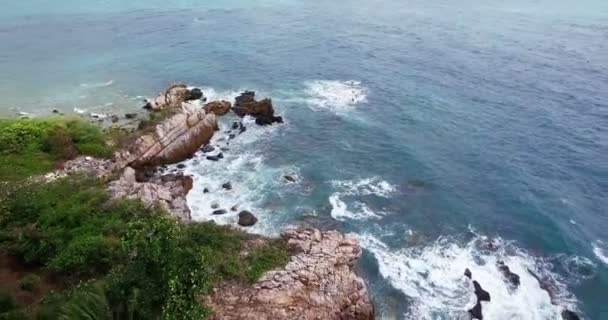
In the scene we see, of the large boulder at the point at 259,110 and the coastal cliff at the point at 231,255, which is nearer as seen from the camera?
the coastal cliff at the point at 231,255

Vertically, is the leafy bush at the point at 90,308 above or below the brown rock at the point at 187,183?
above

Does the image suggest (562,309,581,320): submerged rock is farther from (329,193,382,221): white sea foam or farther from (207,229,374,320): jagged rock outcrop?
(329,193,382,221): white sea foam

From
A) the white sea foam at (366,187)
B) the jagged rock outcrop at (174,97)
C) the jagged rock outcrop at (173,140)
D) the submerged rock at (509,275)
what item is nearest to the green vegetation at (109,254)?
the jagged rock outcrop at (173,140)

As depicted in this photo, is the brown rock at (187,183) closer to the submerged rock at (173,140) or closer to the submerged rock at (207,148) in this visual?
the submerged rock at (173,140)

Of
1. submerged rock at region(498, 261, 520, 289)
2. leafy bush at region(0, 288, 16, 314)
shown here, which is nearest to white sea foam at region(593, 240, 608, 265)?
submerged rock at region(498, 261, 520, 289)

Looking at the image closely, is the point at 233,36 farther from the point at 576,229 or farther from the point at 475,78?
the point at 576,229

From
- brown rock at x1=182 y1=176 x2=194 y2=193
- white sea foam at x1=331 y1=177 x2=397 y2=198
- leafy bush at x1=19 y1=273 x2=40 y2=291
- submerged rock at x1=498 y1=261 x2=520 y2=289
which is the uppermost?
leafy bush at x1=19 y1=273 x2=40 y2=291
